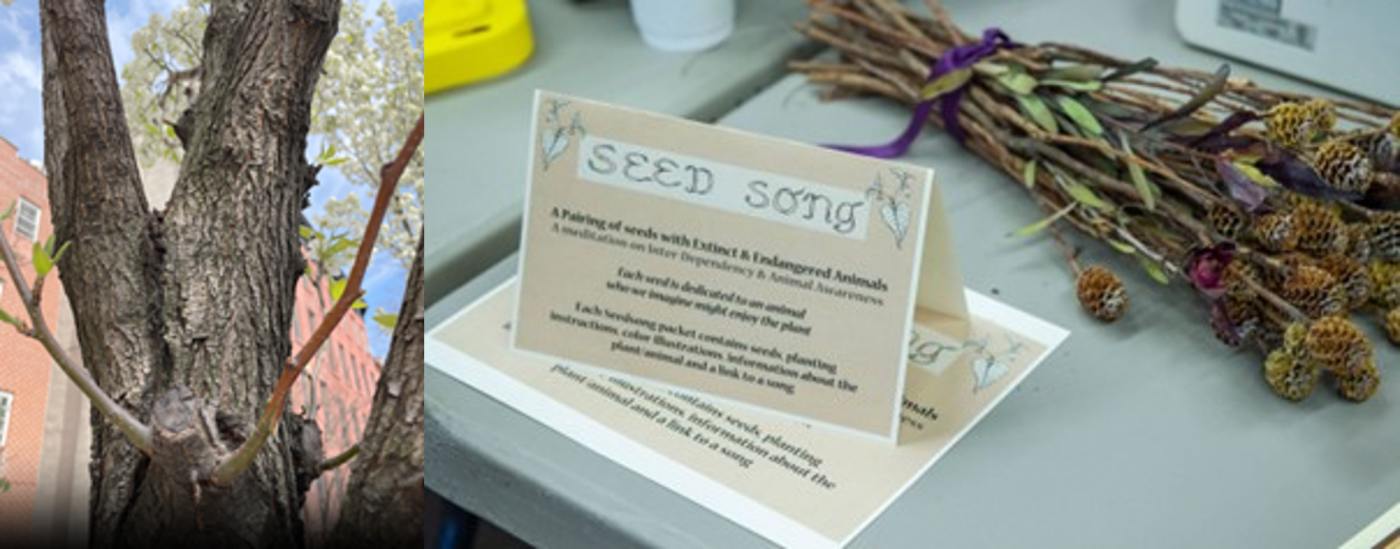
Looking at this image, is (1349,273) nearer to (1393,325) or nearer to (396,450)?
(1393,325)

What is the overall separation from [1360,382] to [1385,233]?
0.10 metres

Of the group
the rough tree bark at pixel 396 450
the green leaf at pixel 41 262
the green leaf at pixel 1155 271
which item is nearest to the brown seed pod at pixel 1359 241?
the green leaf at pixel 1155 271

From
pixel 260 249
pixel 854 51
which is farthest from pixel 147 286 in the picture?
pixel 854 51

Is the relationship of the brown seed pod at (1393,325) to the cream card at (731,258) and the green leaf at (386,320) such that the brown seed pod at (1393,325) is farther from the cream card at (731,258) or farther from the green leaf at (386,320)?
the green leaf at (386,320)

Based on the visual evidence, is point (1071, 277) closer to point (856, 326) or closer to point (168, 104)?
point (856, 326)

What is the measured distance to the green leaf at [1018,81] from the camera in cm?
108

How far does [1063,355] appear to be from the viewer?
0.92 metres

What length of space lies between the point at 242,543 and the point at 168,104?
0.45ft

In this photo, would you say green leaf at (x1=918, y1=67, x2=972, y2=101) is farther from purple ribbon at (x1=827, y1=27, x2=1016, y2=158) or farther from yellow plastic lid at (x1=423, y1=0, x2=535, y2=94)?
yellow plastic lid at (x1=423, y1=0, x2=535, y2=94)

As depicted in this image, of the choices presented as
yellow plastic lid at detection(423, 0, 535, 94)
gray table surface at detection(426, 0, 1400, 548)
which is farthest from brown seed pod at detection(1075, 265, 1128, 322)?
yellow plastic lid at detection(423, 0, 535, 94)

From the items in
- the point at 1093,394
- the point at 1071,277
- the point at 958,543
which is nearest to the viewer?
the point at 958,543

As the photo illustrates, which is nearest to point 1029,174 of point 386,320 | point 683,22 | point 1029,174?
point 1029,174

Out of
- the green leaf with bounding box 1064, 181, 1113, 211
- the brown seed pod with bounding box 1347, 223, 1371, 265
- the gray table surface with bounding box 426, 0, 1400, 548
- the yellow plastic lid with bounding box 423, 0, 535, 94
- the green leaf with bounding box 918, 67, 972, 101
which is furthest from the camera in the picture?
the yellow plastic lid with bounding box 423, 0, 535, 94

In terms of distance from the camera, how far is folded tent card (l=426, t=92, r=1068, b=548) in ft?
2.63
